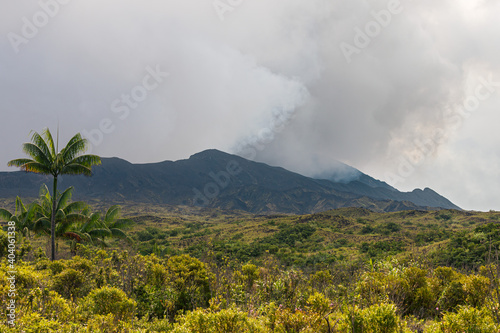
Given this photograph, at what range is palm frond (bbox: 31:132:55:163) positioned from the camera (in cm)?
1215

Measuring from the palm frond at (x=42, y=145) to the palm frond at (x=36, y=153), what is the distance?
100 millimetres

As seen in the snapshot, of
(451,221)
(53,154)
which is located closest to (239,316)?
(53,154)

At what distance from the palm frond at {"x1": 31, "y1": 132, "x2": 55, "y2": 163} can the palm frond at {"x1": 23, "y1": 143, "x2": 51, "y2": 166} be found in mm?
100

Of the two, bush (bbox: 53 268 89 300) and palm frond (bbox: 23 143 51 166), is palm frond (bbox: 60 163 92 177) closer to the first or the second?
palm frond (bbox: 23 143 51 166)

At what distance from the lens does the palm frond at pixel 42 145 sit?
1215 cm

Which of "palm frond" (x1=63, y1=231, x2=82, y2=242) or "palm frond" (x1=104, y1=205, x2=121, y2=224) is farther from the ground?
"palm frond" (x1=104, y1=205, x2=121, y2=224)

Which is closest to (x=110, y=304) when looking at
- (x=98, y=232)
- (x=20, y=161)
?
(x=20, y=161)

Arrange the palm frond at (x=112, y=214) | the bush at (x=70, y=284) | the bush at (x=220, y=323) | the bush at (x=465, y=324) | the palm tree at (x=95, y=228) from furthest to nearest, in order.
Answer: the palm frond at (x=112, y=214), the palm tree at (x=95, y=228), the bush at (x=70, y=284), the bush at (x=220, y=323), the bush at (x=465, y=324)

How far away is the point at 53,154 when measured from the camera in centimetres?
1256

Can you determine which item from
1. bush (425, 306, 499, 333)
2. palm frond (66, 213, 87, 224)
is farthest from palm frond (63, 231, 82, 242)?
bush (425, 306, 499, 333)

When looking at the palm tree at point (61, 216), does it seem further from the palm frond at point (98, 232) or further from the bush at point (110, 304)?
the bush at point (110, 304)

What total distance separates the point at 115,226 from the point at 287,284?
19.0 meters

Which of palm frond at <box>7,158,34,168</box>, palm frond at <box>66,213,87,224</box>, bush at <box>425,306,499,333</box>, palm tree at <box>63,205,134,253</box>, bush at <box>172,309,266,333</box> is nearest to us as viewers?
bush at <box>425,306,499,333</box>

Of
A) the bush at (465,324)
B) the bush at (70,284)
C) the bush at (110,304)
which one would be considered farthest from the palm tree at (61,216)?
the bush at (465,324)
